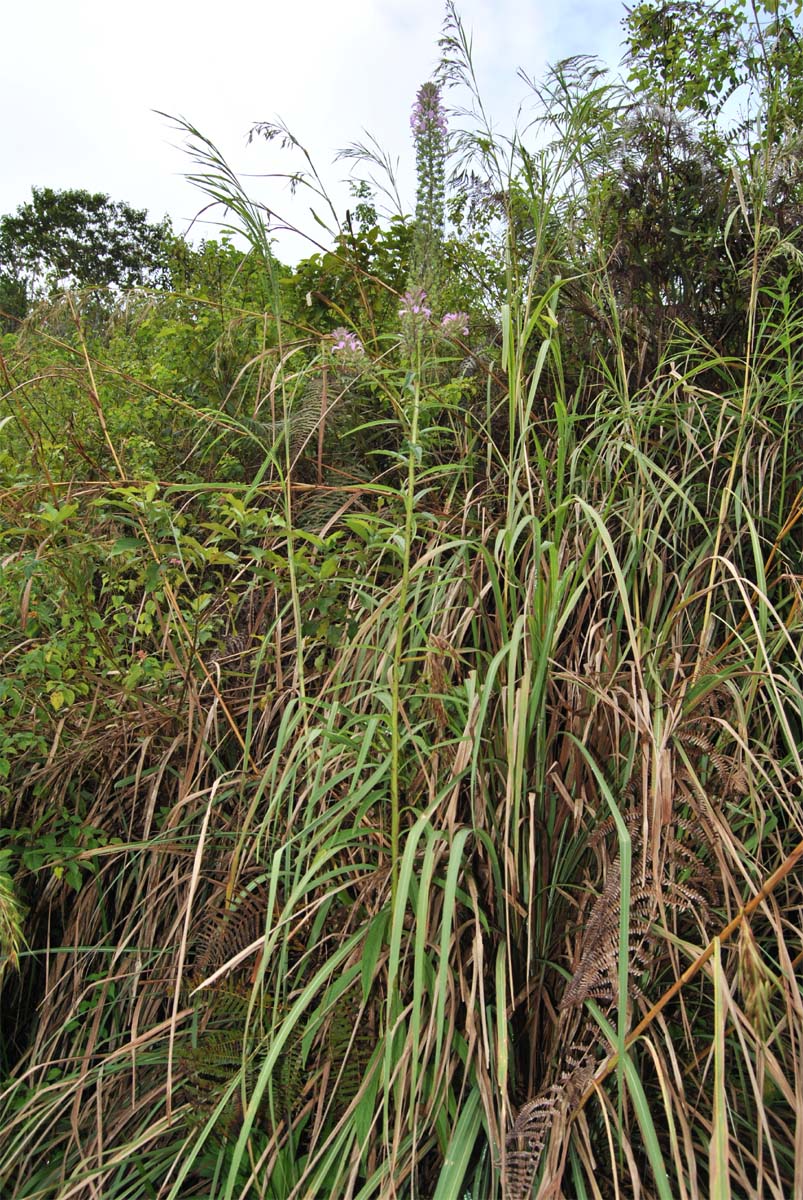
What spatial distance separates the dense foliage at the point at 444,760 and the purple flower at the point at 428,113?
11 mm

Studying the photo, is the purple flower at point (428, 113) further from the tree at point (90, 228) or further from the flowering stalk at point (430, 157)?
the tree at point (90, 228)

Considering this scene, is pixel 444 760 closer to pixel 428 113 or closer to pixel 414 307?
pixel 414 307

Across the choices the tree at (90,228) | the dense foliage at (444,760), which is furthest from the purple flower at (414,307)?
the tree at (90,228)

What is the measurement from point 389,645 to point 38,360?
1.85m

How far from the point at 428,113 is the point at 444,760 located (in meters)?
1.61

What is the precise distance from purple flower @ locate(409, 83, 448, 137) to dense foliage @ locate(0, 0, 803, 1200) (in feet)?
0.04

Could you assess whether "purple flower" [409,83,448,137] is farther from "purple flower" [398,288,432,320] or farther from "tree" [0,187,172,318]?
"tree" [0,187,172,318]

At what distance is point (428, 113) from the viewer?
84.0 inches

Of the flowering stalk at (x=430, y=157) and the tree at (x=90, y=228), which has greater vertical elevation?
the tree at (x=90, y=228)

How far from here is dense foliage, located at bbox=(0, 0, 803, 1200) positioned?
1.15m

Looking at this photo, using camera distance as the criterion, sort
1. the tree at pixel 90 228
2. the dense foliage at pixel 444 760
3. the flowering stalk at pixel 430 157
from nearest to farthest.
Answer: the dense foliage at pixel 444 760 < the flowering stalk at pixel 430 157 < the tree at pixel 90 228

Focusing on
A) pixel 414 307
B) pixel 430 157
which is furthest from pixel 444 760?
pixel 430 157

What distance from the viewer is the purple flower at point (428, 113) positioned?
2102 millimetres

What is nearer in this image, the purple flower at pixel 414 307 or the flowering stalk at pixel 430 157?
the purple flower at pixel 414 307
